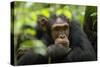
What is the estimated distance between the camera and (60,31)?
261cm

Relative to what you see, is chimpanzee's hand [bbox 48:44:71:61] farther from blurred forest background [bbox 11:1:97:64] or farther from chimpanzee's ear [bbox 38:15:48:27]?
chimpanzee's ear [bbox 38:15:48:27]

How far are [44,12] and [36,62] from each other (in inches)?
25.7

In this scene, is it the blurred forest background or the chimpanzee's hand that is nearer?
the blurred forest background

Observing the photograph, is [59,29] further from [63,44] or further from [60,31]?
[63,44]

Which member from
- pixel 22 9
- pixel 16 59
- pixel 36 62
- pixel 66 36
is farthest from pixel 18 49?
pixel 66 36

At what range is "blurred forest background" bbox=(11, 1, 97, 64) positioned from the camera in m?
2.38

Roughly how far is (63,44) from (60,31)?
7.1 inches

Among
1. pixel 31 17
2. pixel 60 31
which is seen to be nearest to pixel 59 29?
pixel 60 31

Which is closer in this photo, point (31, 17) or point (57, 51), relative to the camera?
point (31, 17)

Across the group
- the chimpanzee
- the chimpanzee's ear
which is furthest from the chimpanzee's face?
the chimpanzee's ear

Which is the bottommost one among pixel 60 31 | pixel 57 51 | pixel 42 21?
pixel 57 51

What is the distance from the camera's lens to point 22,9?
7.89 ft

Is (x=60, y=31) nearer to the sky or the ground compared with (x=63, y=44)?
nearer to the sky

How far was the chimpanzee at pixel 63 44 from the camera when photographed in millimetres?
2514
